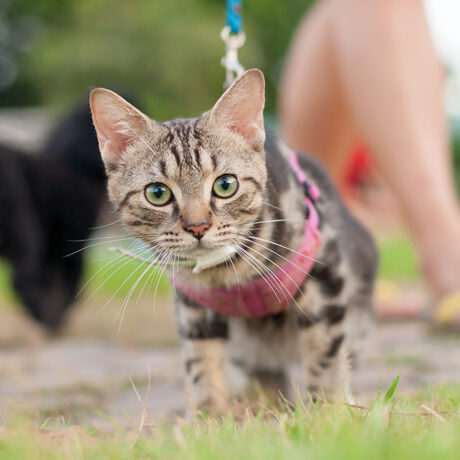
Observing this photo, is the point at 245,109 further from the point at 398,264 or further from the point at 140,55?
the point at 140,55

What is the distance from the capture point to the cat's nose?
1535mm

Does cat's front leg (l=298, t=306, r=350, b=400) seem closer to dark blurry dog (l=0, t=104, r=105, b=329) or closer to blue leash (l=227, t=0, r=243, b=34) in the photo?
blue leash (l=227, t=0, r=243, b=34)

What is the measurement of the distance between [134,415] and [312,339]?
2.05 ft

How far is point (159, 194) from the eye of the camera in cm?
162

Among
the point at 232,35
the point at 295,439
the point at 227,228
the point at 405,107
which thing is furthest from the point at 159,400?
the point at 405,107

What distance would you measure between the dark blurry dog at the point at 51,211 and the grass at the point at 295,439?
243 cm

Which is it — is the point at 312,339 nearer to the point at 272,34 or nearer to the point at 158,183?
the point at 158,183

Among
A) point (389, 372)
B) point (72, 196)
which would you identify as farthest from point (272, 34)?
point (389, 372)

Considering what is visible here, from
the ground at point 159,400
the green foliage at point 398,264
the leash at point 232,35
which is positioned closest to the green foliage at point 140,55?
the green foliage at point 398,264

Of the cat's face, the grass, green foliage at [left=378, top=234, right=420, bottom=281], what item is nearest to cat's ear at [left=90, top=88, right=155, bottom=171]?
the cat's face

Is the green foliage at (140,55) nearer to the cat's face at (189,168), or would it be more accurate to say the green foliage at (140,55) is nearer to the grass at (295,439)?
the cat's face at (189,168)

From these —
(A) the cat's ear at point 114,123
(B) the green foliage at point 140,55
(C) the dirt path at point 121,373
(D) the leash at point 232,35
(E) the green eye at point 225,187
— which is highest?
(B) the green foliage at point 140,55

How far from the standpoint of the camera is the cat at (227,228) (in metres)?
1.60

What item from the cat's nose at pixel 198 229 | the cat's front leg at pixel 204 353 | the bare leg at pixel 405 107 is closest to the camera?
the cat's nose at pixel 198 229
